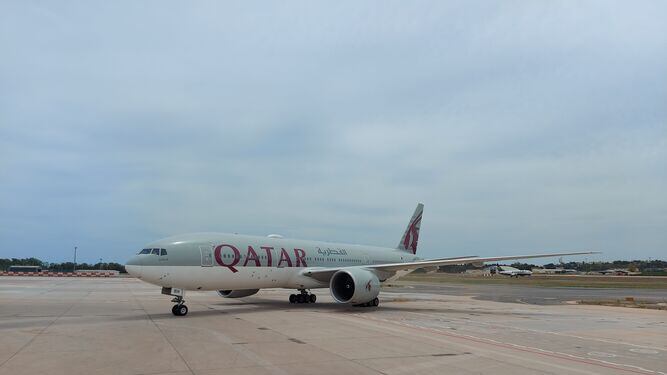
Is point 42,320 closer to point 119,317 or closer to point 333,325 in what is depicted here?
point 119,317

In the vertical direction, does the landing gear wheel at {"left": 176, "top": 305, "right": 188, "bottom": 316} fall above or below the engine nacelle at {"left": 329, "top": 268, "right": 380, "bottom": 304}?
below

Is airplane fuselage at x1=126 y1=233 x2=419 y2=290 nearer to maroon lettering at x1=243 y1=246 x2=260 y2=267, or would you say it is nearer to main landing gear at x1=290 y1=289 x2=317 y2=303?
maroon lettering at x1=243 y1=246 x2=260 y2=267

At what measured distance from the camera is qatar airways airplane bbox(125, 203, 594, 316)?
1967cm

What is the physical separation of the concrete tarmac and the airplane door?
2.10 metres

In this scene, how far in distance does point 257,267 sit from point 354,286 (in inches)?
189

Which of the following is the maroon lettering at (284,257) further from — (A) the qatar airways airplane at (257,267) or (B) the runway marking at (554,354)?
(B) the runway marking at (554,354)

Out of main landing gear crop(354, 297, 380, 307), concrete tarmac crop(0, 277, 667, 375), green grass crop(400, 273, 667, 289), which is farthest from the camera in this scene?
green grass crop(400, 273, 667, 289)

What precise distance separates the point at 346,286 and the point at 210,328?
11.3 meters

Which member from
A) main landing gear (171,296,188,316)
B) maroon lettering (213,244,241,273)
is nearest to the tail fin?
maroon lettering (213,244,241,273)

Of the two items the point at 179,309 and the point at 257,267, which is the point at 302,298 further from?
the point at 179,309

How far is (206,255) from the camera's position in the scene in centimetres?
2111

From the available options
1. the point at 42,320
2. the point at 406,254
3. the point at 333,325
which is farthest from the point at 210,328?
the point at 406,254


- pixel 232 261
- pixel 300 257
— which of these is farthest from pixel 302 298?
pixel 232 261

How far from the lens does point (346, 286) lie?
26.0m
